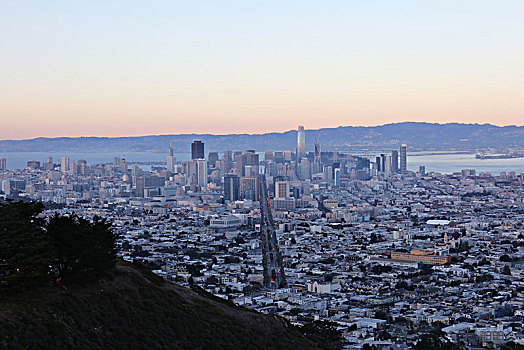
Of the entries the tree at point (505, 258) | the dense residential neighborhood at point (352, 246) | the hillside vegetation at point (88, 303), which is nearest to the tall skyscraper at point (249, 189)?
the dense residential neighborhood at point (352, 246)

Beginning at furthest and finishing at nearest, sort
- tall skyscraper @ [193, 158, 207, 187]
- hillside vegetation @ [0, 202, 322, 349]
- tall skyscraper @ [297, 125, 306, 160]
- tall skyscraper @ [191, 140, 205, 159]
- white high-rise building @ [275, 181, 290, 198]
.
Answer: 1. tall skyscraper @ [297, 125, 306, 160]
2. tall skyscraper @ [191, 140, 205, 159]
3. tall skyscraper @ [193, 158, 207, 187]
4. white high-rise building @ [275, 181, 290, 198]
5. hillside vegetation @ [0, 202, 322, 349]

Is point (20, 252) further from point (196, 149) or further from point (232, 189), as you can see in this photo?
point (196, 149)

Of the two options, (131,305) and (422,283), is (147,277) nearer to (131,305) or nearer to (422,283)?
(131,305)

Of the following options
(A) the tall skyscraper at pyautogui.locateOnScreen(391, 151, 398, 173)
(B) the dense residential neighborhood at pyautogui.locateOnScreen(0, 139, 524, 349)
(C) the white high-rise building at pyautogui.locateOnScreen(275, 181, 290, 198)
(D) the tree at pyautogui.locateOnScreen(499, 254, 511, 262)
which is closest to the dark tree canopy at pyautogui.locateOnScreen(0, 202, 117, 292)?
(B) the dense residential neighborhood at pyautogui.locateOnScreen(0, 139, 524, 349)

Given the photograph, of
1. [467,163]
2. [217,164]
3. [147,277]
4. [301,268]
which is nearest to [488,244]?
[301,268]

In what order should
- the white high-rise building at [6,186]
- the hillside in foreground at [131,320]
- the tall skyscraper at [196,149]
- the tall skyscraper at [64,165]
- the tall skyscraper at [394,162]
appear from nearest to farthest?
the hillside in foreground at [131,320] < the white high-rise building at [6,186] < the tall skyscraper at [64,165] < the tall skyscraper at [394,162] < the tall skyscraper at [196,149]

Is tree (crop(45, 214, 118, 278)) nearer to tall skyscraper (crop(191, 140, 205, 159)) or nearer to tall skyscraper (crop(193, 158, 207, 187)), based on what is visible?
tall skyscraper (crop(193, 158, 207, 187))

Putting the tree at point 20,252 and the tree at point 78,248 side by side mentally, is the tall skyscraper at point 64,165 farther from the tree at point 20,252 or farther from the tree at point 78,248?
the tree at point 20,252
